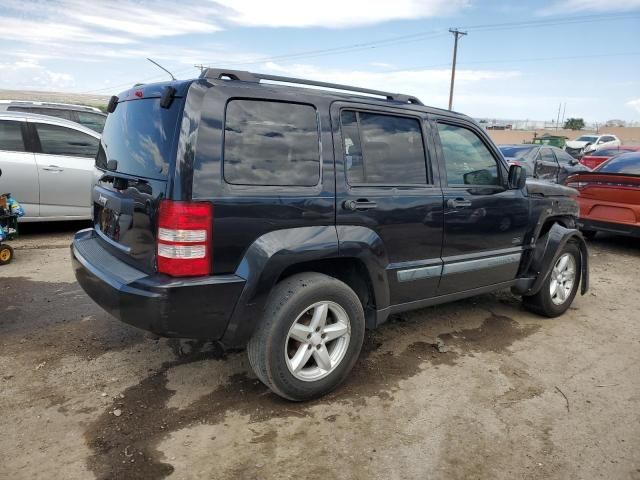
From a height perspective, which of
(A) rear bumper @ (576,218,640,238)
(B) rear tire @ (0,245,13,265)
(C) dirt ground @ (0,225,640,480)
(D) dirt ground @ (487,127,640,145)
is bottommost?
(C) dirt ground @ (0,225,640,480)

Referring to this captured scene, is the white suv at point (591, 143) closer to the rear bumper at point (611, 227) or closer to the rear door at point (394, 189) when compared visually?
the rear bumper at point (611, 227)

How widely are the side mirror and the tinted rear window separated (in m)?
4.28

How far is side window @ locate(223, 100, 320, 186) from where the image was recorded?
2.70 metres

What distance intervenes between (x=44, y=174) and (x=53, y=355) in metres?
4.03

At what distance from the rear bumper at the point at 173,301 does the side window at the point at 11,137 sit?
497 centimetres

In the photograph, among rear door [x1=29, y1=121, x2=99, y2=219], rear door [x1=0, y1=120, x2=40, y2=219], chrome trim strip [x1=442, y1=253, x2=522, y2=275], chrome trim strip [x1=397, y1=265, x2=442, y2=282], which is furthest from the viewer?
rear door [x1=29, y1=121, x2=99, y2=219]

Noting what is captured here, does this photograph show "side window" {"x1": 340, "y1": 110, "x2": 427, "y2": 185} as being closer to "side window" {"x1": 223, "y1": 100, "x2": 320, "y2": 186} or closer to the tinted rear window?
"side window" {"x1": 223, "y1": 100, "x2": 320, "y2": 186}

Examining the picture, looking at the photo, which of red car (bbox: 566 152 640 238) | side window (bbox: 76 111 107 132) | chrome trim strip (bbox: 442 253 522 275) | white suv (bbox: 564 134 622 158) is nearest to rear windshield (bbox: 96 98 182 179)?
chrome trim strip (bbox: 442 253 522 275)

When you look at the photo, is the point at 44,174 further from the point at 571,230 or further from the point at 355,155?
the point at 571,230

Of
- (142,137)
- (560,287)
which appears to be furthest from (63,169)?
(560,287)

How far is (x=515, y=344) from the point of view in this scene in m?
4.14

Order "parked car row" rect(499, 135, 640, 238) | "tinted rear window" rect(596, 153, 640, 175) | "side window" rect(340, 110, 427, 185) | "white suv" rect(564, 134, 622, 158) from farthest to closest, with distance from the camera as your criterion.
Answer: "white suv" rect(564, 134, 622, 158)
"tinted rear window" rect(596, 153, 640, 175)
"parked car row" rect(499, 135, 640, 238)
"side window" rect(340, 110, 427, 185)

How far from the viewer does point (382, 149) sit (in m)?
3.38

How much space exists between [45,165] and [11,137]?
55cm
